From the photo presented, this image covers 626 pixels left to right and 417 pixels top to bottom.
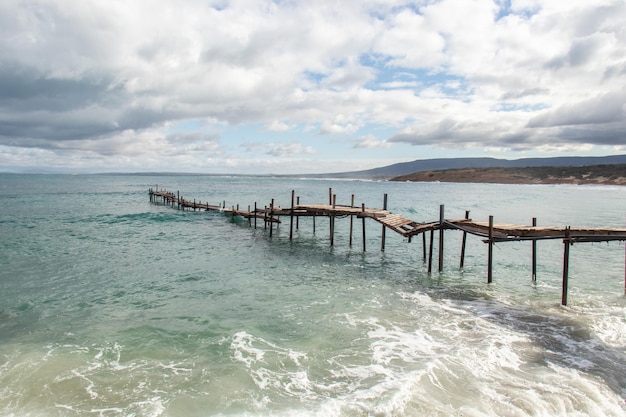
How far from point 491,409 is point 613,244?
25570 mm

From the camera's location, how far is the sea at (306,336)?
8484 millimetres

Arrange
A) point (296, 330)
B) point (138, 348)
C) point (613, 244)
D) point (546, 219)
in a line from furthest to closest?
point (546, 219), point (613, 244), point (296, 330), point (138, 348)

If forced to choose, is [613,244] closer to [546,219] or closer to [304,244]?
[546,219]

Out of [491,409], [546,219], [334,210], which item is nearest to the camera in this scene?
[491,409]

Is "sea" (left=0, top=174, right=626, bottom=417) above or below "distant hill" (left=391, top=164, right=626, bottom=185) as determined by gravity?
below

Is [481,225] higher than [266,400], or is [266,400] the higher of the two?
[481,225]

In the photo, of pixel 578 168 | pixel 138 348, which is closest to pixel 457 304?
pixel 138 348

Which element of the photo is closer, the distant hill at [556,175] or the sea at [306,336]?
the sea at [306,336]

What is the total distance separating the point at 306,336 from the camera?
11.8 m

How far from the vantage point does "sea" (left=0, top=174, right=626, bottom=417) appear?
27.8 ft

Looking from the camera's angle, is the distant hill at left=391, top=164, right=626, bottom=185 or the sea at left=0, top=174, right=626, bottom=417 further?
the distant hill at left=391, top=164, right=626, bottom=185

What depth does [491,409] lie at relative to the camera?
8039 millimetres

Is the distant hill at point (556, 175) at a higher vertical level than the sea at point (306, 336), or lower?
higher

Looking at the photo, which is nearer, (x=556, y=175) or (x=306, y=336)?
(x=306, y=336)
